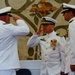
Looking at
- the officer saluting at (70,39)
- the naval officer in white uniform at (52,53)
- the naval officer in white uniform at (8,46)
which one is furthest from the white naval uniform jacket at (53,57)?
the naval officer in white uniform at (8,46)

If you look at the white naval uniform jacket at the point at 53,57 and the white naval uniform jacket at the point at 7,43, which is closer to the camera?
the white naval uniform jacket at the point at 7,43

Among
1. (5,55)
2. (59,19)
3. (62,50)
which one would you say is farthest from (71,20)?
(59,19)

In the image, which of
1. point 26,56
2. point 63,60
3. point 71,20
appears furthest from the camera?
point 26,56

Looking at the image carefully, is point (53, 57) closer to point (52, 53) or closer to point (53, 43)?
point (52, 53)

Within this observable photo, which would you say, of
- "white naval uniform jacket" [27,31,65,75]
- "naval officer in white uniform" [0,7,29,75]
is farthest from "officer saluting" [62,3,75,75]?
"naval officer in white uniform" [0,7,29,75]

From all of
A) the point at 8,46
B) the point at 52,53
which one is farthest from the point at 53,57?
the point at 8,46

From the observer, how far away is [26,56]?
4.40m

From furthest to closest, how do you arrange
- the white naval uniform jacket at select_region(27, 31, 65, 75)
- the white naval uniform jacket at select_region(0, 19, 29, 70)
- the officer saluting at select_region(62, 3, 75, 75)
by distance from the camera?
the white naval uniform jacket at select_region(27, 31, 65, 75)
the white naval uniform jacket at select_region(0, 19, 29, 70)
the officer saluting at select_region(62, 3, 75, 75)

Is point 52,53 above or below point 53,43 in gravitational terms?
below

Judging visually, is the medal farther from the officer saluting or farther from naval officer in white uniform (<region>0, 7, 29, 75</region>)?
naval officer in white uniform (<region>0, 7, 29, 75</region>)

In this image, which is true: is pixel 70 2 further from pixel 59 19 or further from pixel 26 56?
→ pixel 26 56

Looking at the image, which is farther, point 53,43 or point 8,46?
point 53,43

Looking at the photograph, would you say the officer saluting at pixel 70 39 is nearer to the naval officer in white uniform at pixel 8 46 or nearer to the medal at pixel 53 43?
the medal at pixel 53 43

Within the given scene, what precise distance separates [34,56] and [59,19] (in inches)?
28.3
